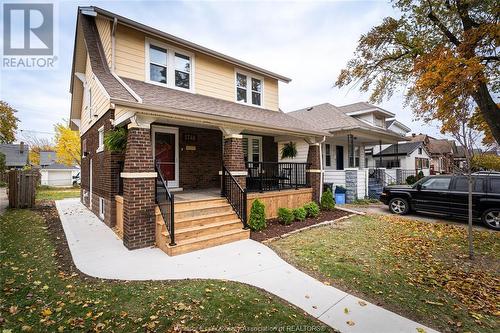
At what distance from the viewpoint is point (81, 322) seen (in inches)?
117

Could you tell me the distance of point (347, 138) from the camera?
15852 millimetres

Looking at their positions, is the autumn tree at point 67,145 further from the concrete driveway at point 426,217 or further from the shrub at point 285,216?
the concrete driveway at point 426,217

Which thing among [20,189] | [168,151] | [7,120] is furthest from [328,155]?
[7,120]

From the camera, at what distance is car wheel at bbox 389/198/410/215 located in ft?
31.6

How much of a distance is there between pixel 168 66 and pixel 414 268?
9565 millimetres

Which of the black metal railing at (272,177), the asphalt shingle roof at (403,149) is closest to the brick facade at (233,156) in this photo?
the black metal railing at (272,177)

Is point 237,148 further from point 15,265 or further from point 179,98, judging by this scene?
point 15,265

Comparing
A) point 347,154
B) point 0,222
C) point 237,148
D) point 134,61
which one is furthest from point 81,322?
point 347,154

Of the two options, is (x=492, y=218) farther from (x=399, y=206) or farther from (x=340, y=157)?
(x=340, y=157)

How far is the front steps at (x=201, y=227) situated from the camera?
5.52m

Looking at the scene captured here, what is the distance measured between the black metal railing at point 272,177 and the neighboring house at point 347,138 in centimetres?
189

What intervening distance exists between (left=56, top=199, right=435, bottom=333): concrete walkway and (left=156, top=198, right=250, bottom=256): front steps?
0.21 metres

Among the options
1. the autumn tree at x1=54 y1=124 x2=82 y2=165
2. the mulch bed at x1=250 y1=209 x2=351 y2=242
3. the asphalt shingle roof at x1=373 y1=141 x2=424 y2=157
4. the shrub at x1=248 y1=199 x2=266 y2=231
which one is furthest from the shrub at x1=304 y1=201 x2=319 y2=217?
the autumn tree at x1=54 y1=124 x2=82 y2=165

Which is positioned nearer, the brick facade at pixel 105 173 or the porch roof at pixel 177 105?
the porch roof at pixel 177 105
